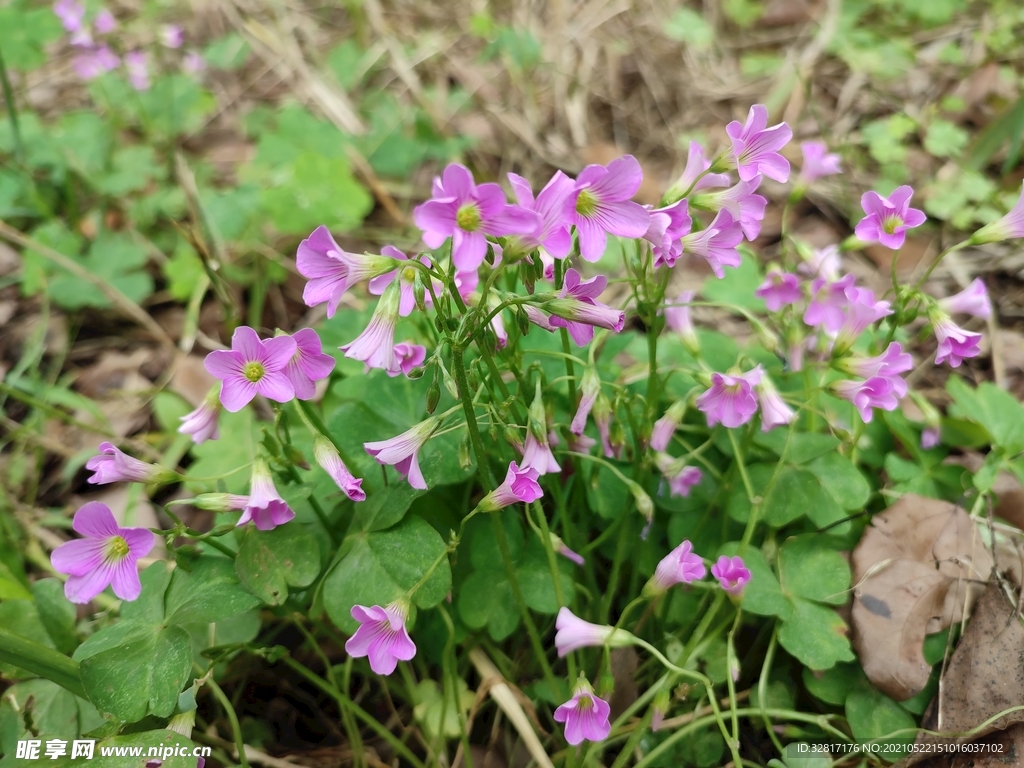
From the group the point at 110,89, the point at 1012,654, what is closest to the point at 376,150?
the point at 110,89

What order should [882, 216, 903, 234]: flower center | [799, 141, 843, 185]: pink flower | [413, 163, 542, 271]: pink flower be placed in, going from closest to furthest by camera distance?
[413, 163, 542, 271]: pink flower, [882, 216, 903, 234]: flower center, [799, 141, 843, 185]: pink flower

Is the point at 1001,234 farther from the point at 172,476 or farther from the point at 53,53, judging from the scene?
the point at 53,53

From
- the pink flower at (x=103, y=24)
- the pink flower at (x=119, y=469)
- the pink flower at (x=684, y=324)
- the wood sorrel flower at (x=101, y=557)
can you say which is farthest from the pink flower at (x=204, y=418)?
the pink flower at (x=103, y=24)

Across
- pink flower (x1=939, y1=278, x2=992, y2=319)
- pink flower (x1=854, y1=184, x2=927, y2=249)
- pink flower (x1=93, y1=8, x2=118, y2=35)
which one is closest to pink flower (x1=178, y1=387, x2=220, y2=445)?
pink flower (x1=854, y1=184, x2=927, y2=249)

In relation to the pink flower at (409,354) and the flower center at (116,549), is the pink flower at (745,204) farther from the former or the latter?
the flower center at (116,549)

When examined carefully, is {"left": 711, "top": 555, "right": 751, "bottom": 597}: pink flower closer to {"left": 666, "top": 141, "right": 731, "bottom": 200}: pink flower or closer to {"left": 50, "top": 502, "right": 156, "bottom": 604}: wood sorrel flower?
{"left": 666, "top": 141, "right": 731, "bottom": 200}: pink flower

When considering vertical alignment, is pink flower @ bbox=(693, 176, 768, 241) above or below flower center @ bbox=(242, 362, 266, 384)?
below

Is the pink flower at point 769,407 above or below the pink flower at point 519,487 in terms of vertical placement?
below
